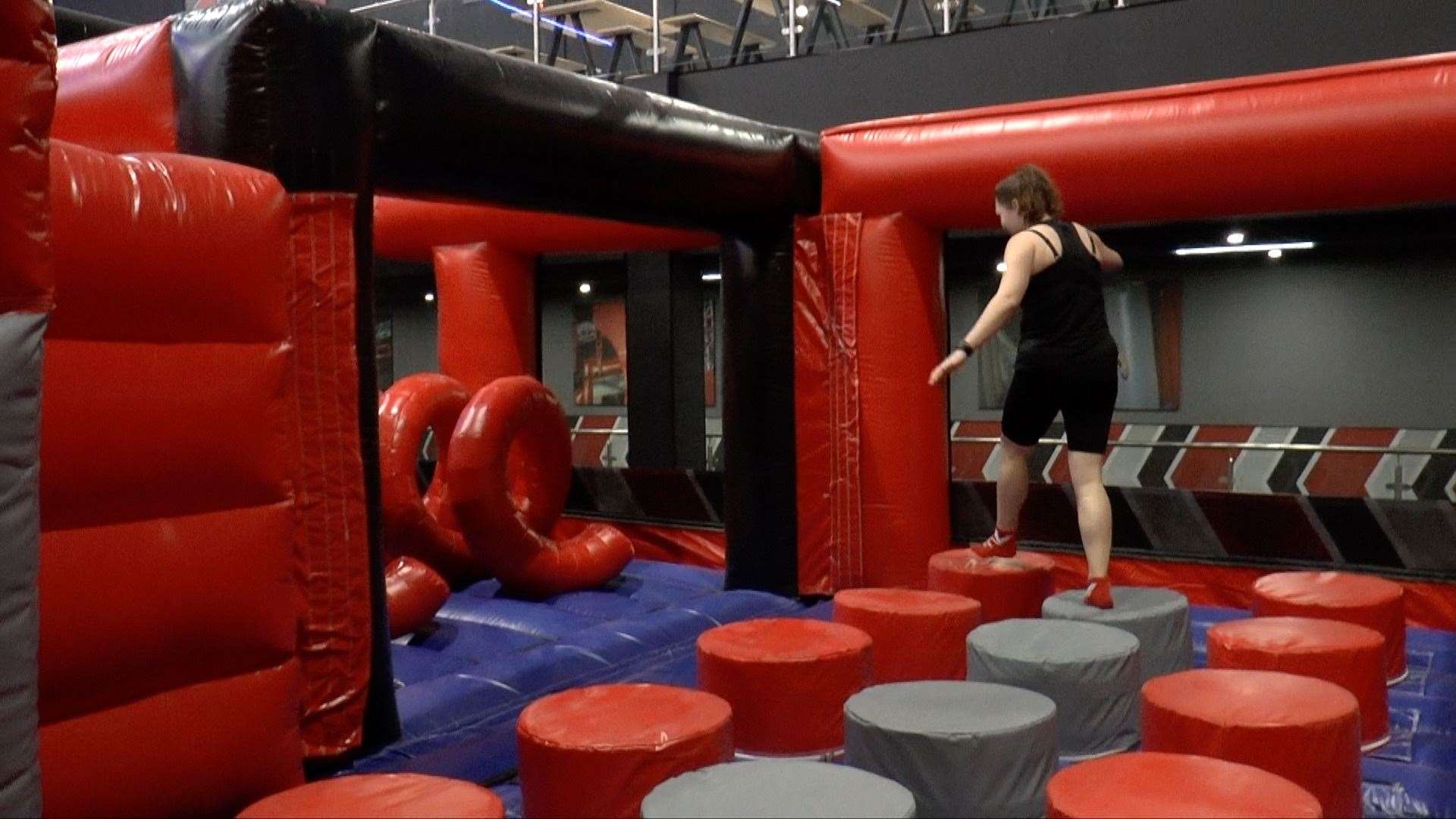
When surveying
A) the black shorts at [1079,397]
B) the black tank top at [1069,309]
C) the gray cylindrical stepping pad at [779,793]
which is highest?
the black tank top at [1069,309]

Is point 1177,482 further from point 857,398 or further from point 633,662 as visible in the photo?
point 633,662

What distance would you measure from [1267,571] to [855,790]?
294 centimetres

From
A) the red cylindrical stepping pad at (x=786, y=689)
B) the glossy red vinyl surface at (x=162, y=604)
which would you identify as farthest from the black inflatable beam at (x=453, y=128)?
the red cylindrical stepping pad at (x=786, y=689)

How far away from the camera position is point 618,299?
11.8 m

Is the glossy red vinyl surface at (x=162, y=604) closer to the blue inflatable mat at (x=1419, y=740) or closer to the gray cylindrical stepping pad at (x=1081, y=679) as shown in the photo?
the gray cylindrical stepping pad at (x=1081, y=679)

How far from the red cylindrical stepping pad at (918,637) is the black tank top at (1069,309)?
2.55 ft

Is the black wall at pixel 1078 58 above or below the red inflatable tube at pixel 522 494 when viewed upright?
above

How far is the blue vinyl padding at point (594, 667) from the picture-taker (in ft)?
9.19

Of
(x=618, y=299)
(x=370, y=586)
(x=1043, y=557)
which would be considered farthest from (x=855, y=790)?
(x=618, y=299)

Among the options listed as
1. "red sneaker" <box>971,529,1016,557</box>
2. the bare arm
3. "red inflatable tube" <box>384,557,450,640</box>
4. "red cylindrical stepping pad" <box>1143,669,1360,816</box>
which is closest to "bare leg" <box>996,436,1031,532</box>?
"red sneaker" <box>971,529,1016,557</box>

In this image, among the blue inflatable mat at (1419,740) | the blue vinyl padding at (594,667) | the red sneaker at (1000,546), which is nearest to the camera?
the blue inflatable mat at (1419,740)

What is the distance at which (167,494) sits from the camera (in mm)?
2207

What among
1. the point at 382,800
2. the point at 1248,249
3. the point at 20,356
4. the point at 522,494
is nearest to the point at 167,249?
the point at 20,356

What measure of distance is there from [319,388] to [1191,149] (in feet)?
9.20
